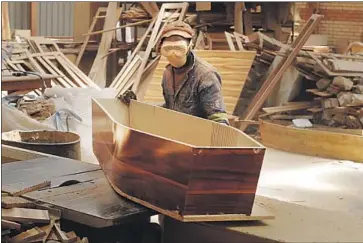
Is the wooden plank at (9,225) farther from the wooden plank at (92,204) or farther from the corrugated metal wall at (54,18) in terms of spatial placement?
the corrugated metal wall at (54,18)

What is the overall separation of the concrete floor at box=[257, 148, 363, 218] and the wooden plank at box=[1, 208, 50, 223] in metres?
2.63

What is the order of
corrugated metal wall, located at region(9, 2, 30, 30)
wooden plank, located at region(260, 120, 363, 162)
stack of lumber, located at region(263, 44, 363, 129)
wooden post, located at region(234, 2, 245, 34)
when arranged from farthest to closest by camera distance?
1. corrugated metal wall, located at region(9, 2, 30, 30)
2. wooden post, located at region(234, 2, 245, 34)
3. stack of lumber, located at region(263, 44, 363, 129)
4. wooden plank, located at region(260, 120, 363, 162)

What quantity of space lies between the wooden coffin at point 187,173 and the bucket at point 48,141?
1473mm

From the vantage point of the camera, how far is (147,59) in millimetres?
9617

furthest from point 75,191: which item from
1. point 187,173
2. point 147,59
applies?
point 147,59

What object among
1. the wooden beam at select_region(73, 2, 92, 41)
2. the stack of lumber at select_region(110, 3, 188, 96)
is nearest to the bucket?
the stack of lumber at select_region(110, 3, 188, 96)

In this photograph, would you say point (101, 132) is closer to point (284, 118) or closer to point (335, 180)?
point (335, 180)

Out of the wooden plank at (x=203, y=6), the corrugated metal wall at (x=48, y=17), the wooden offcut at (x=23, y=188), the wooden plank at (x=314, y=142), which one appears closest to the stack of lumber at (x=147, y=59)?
the wooden plank at (x=203, y=6)

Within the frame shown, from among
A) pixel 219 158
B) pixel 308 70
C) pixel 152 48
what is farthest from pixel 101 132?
pixel 152 48

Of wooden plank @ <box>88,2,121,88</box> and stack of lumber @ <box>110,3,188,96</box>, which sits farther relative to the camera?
wooden plank @ <box>88,2,121,88</box>

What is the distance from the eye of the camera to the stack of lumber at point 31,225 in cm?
262

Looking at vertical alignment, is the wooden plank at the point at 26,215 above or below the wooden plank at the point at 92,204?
Result: above

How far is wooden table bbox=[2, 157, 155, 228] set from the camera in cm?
282

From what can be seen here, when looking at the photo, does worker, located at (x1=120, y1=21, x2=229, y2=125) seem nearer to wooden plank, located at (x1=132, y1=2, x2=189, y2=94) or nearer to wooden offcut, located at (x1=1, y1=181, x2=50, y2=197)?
wooden offcut, located at (x1=1, y1=181, x2=50, y2=197)
